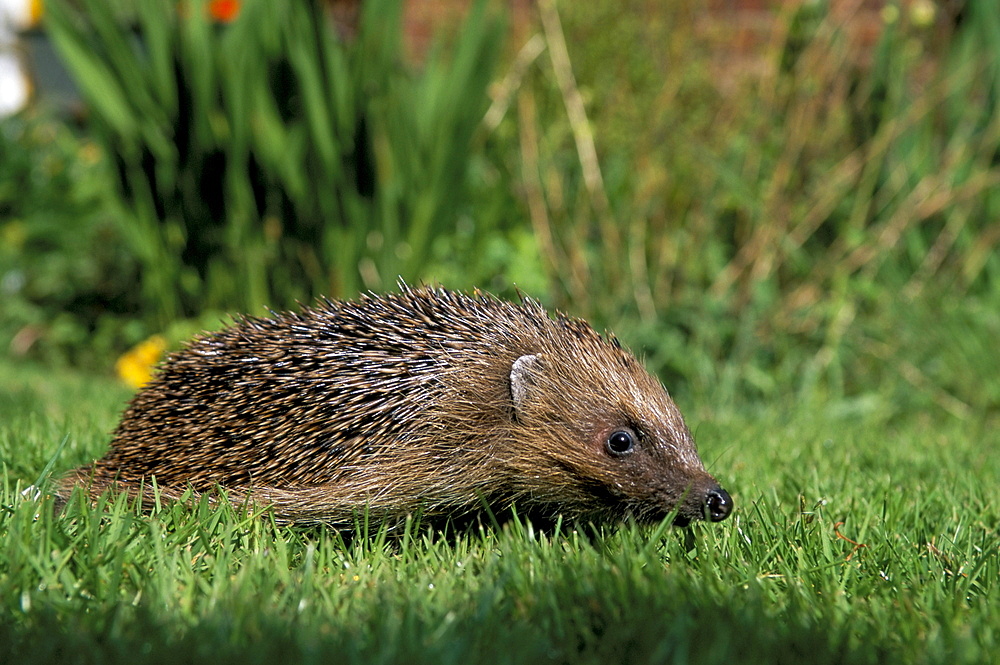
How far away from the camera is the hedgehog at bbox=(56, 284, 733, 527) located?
2.67 m

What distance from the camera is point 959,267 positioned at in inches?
240

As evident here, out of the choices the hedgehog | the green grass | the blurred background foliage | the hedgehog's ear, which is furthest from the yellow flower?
the hedgehog's ear

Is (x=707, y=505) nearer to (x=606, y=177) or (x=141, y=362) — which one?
(x=606, y=177)

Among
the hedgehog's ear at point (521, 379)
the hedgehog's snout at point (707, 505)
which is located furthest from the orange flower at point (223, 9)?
the hedgehog's snout at point (707, 505)

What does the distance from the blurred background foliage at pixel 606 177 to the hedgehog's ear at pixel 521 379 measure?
111 inches

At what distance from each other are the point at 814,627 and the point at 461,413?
1.15 metres

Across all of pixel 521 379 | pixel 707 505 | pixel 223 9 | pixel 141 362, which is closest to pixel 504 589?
pixel 707 505

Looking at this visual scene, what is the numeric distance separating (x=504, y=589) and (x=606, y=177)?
4359mm

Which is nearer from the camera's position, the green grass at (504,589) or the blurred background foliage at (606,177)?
the green grass at (504,589)

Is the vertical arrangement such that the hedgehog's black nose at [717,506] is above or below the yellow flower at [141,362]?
below

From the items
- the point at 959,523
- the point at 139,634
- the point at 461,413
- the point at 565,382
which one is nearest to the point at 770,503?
the point at 959,523

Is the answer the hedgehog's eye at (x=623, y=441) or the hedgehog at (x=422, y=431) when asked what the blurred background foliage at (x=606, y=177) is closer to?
the hedgehog at (x=422, y=431)

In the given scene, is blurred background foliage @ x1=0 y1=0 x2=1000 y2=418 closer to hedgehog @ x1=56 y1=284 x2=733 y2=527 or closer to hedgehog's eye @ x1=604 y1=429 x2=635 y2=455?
hedgehog @ x1=56 y1=284 x2=733 y2=527

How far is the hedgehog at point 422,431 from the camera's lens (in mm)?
2670
